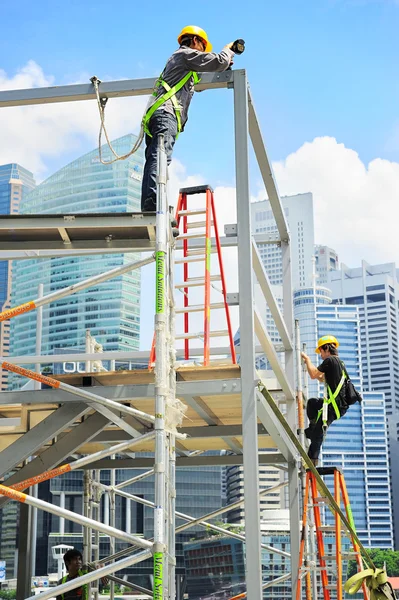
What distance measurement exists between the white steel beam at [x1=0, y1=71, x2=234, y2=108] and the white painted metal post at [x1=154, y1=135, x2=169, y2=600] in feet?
2.89

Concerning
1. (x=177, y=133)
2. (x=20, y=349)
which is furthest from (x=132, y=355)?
(x=20, y=349)

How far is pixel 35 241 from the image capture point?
6.63m

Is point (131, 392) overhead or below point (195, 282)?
below

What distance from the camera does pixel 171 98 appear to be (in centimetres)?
652

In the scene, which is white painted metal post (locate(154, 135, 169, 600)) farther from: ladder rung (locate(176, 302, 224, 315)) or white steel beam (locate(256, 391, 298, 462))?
ladder rung (locate(176, 302, 224, 315))

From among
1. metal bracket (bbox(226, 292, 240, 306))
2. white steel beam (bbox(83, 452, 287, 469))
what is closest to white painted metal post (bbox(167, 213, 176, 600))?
metal bracket (bbox(226, 292, 240, 306))

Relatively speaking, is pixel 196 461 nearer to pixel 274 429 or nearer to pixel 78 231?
pixel 274 429

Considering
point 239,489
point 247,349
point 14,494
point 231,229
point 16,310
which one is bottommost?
point 14,494

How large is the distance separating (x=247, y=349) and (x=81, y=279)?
172597mm

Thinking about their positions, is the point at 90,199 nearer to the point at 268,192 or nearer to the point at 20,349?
the point at 20,349

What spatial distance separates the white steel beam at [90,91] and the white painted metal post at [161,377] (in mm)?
880

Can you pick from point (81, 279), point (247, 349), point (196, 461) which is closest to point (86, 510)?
point (196, 461)

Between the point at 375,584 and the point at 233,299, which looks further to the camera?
the point at 375,584

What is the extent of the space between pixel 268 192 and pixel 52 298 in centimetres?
337
